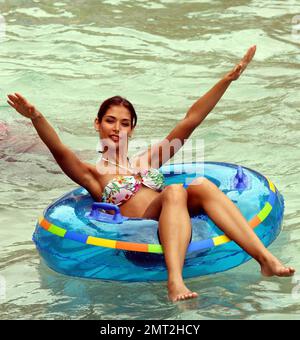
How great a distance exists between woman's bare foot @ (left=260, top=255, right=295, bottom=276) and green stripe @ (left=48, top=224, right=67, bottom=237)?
1.02 meters

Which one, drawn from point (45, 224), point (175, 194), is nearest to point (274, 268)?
point (175, 194)

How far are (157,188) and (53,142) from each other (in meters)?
0.66

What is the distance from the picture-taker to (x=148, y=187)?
16.0ft

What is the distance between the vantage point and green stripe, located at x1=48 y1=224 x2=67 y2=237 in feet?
14.9

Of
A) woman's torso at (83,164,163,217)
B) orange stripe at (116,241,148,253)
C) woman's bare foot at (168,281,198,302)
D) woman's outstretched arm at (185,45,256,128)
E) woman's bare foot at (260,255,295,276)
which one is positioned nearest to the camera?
woman's bare foot at (168,281,198,302)

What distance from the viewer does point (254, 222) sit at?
463cm

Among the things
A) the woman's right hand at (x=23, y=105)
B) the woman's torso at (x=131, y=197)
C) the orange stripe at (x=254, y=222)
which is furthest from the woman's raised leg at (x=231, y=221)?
the woman's right hand at (x=23, y=105)

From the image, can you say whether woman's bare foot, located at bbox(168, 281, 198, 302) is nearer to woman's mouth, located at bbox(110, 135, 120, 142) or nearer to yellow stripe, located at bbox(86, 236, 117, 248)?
yellow stripe, located at bbox(86, 236, 117, 248)

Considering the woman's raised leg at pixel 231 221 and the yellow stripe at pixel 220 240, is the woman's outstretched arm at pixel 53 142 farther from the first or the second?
Result: the yellow stripe at pixel 220 240

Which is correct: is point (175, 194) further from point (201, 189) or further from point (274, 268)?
point (274, 268)

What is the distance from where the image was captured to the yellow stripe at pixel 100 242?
14.4ft

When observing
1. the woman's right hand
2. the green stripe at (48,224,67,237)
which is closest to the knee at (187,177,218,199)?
the green stripe at (48,224,67,237)

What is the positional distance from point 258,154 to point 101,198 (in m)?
2.11
